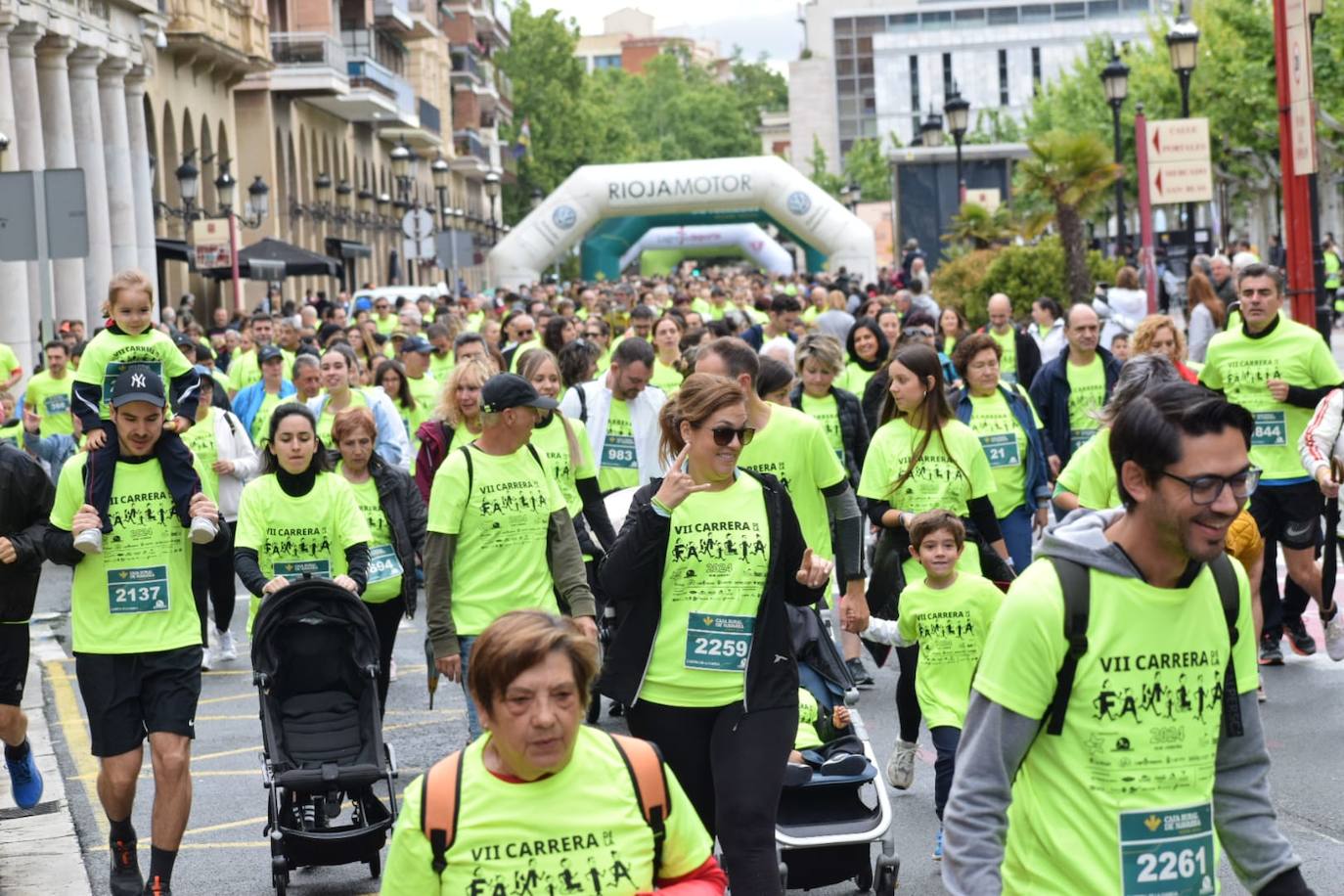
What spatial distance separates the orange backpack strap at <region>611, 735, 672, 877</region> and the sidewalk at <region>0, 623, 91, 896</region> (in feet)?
15.4

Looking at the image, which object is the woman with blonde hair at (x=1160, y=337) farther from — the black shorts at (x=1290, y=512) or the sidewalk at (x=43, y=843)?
the sidewalk at (x=43, y=843)

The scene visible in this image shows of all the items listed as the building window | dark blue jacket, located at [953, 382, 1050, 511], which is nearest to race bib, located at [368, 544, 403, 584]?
dark blue jacket, located at [953, 382, 1050, 511]

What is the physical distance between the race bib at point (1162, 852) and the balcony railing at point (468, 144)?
8838 cm

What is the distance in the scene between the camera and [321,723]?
8312mm

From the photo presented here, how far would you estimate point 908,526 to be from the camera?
8.45 m

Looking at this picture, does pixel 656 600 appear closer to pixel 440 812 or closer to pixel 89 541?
pixel 89 541

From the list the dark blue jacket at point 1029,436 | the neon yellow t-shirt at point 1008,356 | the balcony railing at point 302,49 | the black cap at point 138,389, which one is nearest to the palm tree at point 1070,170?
the neon yellow t-shirt at point 1008,356

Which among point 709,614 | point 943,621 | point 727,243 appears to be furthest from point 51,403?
point 727,243

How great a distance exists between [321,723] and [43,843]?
1521 mm

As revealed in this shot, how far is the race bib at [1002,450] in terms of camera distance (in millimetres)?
11414

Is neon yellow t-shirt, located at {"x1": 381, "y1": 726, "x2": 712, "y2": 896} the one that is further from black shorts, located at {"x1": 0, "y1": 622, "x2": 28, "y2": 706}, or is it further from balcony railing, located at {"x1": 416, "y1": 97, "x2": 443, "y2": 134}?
balcony railing, located at {"x1": 416, "y1": 97, "x2": 443, "y2": 134}

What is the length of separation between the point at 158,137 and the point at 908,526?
37262mm

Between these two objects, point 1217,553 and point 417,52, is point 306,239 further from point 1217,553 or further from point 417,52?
point 1217,553

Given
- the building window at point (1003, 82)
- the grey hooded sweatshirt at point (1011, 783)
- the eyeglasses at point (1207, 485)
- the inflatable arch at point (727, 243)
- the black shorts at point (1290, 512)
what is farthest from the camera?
the building window at point (1003, 82)
